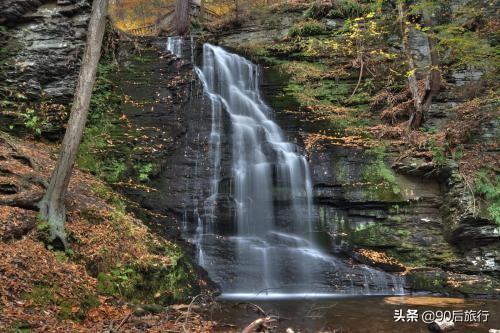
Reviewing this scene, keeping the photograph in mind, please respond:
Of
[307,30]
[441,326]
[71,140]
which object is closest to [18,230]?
[71,140]

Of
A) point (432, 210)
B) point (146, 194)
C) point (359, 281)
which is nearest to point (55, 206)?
point (146, 194)

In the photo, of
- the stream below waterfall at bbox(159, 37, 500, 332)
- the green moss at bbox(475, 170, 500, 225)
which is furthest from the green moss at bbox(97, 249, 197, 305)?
the green moss at bbox(475, 170, 500, 225)

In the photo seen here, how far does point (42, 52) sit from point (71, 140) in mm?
6097

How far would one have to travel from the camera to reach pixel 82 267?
6383 mm

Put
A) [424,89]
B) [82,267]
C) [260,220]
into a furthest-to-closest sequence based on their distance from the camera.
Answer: [424,89] < [260,220] < [82,267]

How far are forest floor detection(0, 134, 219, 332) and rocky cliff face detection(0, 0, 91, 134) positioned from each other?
1980 millimetres

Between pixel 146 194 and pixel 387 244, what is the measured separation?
603 cm

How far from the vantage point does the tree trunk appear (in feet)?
63.5

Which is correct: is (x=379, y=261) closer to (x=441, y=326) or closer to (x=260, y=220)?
(x=260, y=220)

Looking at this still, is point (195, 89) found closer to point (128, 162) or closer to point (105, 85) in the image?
point (105, 85)

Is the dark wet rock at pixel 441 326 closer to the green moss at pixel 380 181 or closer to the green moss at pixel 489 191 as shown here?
the green moss at pixel 489 191

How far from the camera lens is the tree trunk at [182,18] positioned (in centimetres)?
1934

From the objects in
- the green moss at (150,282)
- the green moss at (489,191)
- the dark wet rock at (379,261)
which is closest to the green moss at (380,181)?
the dark wet rock at (379,261)

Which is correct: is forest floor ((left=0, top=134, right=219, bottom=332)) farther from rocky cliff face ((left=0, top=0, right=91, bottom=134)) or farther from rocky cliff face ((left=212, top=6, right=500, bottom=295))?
rocky cliff face ((left=212, top=6, right=500, bottom=295))
